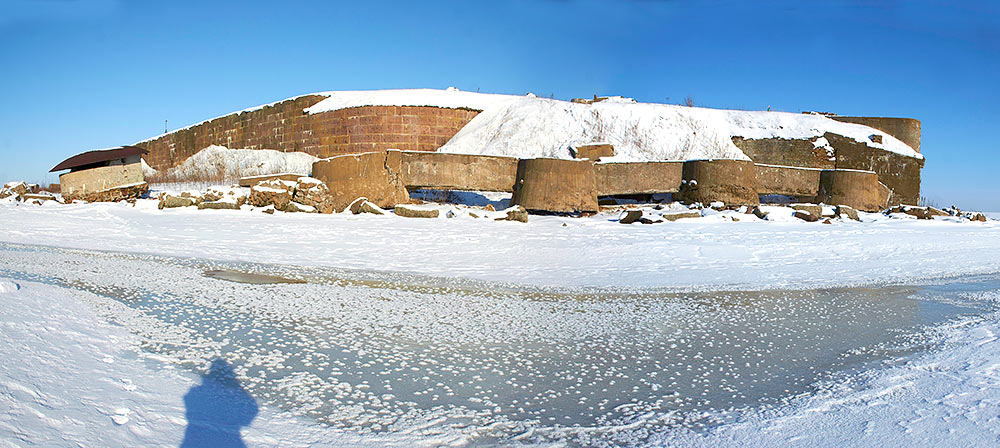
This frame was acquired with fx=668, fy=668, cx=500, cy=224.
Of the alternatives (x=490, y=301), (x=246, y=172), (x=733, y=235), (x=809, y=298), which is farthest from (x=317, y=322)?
A: (x=246, y=172)

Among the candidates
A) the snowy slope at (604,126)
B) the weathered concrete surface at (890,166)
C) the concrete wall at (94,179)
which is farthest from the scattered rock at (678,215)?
the concrete wall at (94,179)

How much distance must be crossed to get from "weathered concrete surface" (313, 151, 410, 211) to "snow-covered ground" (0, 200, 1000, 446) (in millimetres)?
3631

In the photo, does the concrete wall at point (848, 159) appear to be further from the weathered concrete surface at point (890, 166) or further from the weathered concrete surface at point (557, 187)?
the weathered concrete surface at point (557, 187)

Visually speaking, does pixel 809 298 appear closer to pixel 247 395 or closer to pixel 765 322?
pixel 765 322

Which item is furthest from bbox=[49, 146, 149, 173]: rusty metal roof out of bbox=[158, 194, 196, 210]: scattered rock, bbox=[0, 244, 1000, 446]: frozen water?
bbox=[0, 244, 1000, 446]: frozen water

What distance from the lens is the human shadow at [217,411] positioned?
7.22 ft

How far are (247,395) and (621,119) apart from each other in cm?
1716

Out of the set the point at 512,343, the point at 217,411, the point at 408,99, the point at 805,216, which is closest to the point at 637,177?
the point at 805,216

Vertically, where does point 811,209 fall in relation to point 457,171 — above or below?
below

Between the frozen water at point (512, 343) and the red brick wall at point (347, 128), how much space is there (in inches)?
509

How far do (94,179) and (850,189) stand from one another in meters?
16.0

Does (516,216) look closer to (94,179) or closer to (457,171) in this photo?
(457,171)

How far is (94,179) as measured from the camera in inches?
567

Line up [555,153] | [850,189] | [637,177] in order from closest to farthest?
[637,177]
[850,189]
[555,153]
